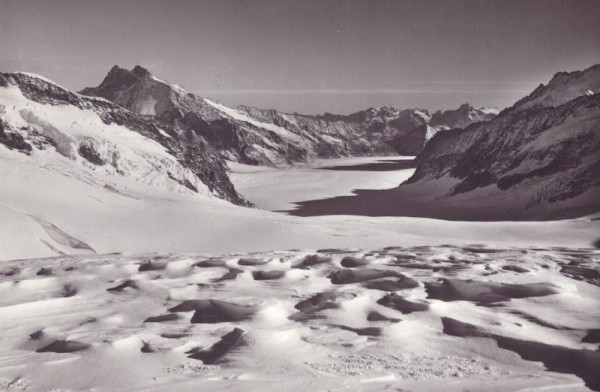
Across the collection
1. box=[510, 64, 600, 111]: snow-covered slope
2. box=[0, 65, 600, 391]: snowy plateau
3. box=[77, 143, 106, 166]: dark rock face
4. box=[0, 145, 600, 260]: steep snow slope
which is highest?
box=[510, 64, 600, 111]: snow-covered slope

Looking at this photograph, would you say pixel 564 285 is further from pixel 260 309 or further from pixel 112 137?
pixel 112 137

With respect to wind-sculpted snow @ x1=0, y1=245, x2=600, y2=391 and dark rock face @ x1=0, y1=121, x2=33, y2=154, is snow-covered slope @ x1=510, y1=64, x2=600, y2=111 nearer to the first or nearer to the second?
dark rock face @ x1=0, y1=121, x2=33, y2=154

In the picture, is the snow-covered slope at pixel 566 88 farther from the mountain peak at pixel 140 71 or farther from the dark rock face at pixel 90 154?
the mountain peak at pixel 140 71

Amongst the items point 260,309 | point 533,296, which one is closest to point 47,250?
point 260,309

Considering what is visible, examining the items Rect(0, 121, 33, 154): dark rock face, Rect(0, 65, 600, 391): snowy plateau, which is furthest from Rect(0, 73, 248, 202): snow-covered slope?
Rect(0, 65, 600, 391): snowy plateau

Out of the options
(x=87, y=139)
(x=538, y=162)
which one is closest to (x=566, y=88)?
(x=538, y=162)

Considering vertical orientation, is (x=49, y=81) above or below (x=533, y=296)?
above
